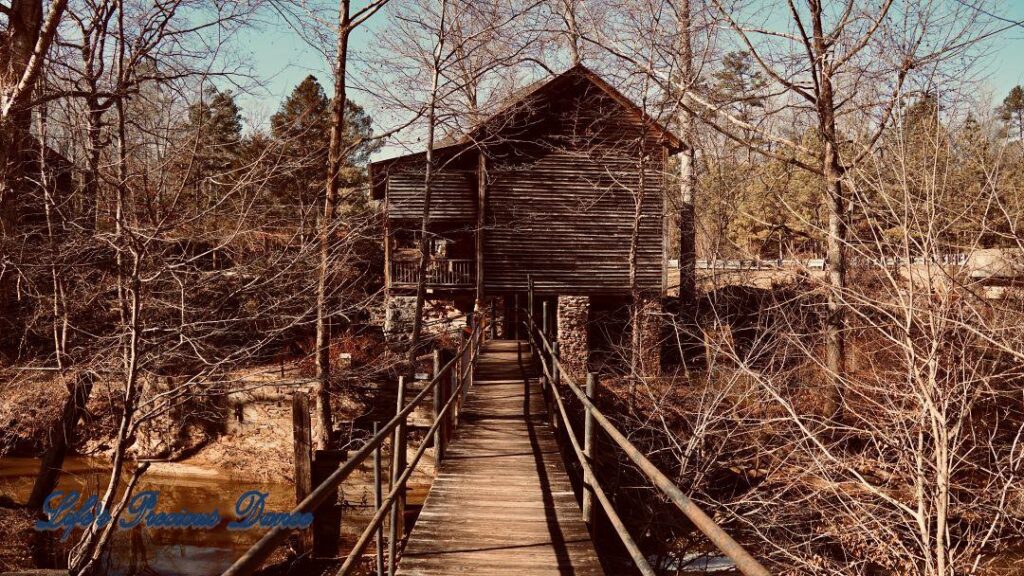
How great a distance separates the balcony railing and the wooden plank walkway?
10.8 m

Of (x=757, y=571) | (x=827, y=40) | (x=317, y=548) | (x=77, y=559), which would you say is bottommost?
(x=317, y=548)

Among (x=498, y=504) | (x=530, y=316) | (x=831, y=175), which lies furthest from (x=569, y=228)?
(x=498, y=504)

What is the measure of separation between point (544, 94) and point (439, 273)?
655 centimetres

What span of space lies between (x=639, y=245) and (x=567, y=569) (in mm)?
16844

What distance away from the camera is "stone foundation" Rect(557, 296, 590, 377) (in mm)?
20016

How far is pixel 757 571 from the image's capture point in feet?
6.01

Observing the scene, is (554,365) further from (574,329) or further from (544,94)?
(544,94)

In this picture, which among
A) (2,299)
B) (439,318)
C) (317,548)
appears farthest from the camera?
(439,318)

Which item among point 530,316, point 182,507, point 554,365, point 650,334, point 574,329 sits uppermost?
point 530,316

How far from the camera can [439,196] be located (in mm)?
19984

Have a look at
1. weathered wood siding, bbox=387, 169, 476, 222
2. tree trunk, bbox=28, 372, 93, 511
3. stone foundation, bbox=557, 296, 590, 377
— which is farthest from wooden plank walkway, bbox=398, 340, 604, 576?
weathered wood siding, bbox=387, 169, 476, 222

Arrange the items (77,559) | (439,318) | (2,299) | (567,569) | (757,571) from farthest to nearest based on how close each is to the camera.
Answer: (439,318) < (2,299) < (77,559) < (567,569) < (757,571)

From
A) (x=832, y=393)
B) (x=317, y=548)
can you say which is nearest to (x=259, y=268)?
(x=317, y=548)

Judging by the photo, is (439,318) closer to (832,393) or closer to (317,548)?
(317,548)
